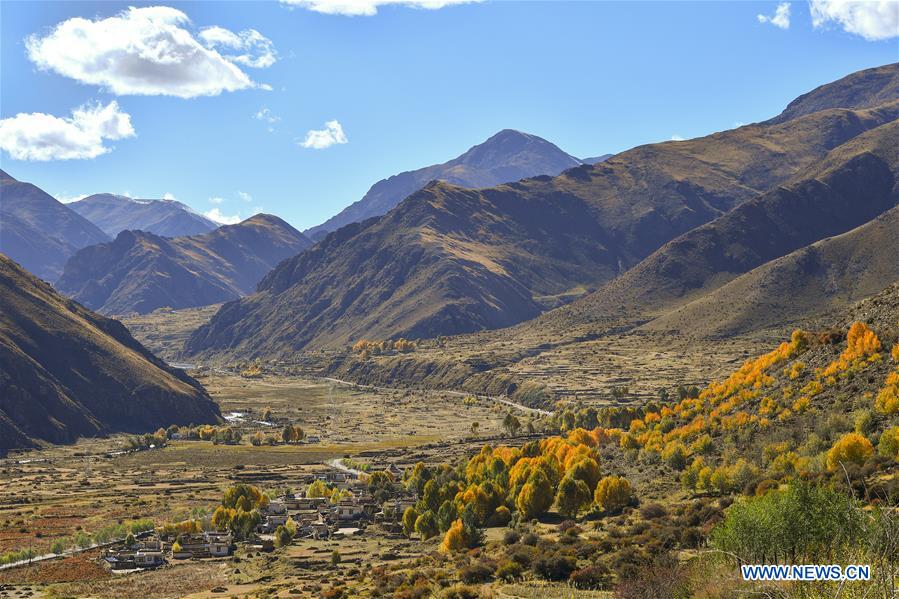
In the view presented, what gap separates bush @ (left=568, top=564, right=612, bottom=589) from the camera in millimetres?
55281

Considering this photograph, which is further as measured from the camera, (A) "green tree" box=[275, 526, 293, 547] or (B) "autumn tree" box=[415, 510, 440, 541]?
(A) "green tree" box=[275, 526, 293, 547]

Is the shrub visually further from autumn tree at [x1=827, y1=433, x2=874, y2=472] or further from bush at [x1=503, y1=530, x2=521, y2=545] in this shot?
bush at [x1=503, y1=530, x2=521, y2=545]

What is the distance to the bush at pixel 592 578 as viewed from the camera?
55281 mm

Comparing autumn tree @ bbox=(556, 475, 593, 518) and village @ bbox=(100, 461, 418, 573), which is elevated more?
autumn tree @ bbox=(556, 475, 593, 518)

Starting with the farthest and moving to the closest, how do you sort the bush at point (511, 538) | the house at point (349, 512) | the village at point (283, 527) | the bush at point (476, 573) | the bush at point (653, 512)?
1. the house at point (349, 512)
2. the village at point (283, 527)
3. the bush at point (511, 538)
4. the bush at point (653, 512)
5. the bush at point (476, 573)

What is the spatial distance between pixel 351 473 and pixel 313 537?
53698mm

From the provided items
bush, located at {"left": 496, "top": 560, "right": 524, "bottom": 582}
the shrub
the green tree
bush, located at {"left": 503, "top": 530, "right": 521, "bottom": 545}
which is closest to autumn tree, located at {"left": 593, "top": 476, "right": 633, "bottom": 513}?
bush, located at {"left": 503, "top": 530, "right": 521, "bottom": 545}

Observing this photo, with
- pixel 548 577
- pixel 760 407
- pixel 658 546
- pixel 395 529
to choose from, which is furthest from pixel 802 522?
pixel 395 529

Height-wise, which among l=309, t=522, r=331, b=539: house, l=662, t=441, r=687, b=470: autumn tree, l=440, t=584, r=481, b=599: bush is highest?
l=662, t=441, r=687, b=470: autumn tree

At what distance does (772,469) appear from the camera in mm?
69938

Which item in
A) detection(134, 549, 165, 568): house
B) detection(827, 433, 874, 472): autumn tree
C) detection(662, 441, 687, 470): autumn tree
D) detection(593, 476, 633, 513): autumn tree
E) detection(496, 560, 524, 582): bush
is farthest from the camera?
detection(134, 549, 165, 568): house

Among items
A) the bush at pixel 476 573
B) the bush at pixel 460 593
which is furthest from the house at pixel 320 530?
the bush at pixel 460 593

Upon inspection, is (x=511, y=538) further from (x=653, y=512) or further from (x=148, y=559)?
(x=148, y=559)

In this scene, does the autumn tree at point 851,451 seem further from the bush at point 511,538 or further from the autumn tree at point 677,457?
the bush at point 511,538
